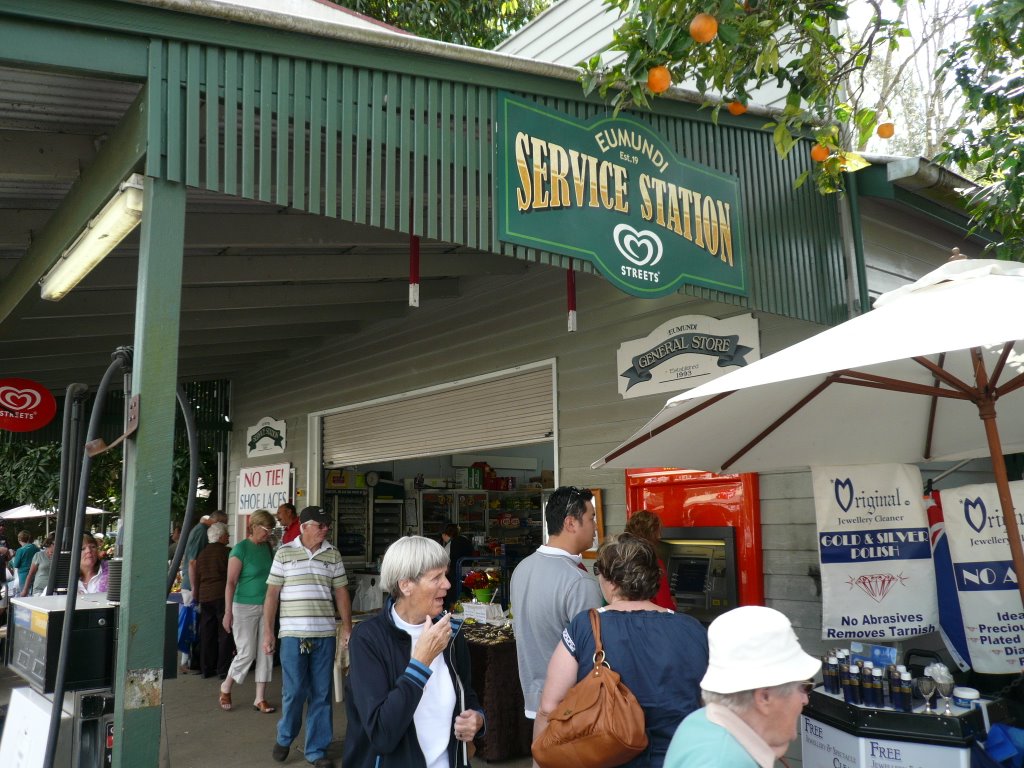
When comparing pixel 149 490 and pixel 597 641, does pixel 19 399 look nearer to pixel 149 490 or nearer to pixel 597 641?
pixel 149 490

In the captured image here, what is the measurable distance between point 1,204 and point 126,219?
2.28 metres

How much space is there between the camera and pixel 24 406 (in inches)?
329

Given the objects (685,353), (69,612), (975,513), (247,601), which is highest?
(685,353)

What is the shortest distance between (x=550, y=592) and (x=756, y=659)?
1.82 meters

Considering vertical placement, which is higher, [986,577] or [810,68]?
[810,68]

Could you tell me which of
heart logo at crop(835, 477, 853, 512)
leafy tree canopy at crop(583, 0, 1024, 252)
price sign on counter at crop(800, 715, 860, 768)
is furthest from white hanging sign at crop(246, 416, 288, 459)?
price sign on counter at crop(800, 715, 860, 768)

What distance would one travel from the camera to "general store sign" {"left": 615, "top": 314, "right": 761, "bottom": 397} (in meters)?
6.10

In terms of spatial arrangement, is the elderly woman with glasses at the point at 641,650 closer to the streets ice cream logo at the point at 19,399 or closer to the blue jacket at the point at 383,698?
the blue jacket at the point at 383,698

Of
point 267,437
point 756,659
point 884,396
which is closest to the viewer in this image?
point 756,659

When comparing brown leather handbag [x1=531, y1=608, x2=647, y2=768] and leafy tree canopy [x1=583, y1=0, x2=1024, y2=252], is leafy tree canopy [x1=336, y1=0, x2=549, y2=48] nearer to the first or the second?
leafy tree canopy [x1=583, y1=0, x2=1024, y2=252]

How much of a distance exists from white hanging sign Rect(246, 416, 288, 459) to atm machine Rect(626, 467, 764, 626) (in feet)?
21.3

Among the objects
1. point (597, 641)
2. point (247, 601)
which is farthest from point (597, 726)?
point (247, 601)

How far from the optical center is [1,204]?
5047mm

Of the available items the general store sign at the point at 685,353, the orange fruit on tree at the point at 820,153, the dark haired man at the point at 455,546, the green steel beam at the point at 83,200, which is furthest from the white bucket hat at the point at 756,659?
the dark haired man at the point at 455,546
